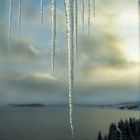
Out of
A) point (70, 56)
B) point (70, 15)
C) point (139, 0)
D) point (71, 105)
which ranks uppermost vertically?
point (139, 0)

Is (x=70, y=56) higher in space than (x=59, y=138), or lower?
higher

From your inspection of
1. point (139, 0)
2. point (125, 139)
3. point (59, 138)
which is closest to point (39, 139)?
point (59, 138)

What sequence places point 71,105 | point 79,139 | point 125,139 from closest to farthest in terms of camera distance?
point 71,105 → point 125,139 → point 79,139

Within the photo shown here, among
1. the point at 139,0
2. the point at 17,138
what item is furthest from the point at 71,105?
the point at 17,138

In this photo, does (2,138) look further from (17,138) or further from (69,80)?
(69,80)

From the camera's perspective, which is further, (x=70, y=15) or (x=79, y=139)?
(x=79, y=139)

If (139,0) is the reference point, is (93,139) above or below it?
below

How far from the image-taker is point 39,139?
18375 centimetres

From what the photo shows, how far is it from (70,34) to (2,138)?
177717 mm

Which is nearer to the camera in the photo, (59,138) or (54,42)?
(54,42)

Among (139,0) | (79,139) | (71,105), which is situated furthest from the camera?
(79,139)

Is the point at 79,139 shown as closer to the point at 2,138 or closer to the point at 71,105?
the point at 2,138

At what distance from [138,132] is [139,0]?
98123 millimetres

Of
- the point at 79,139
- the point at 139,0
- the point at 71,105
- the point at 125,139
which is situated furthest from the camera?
the point at 79,139
